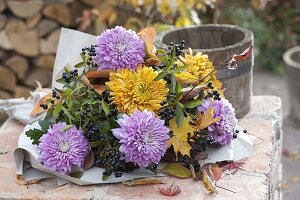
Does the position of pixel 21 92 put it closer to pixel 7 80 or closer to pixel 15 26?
pixel 7 80

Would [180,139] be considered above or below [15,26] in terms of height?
below

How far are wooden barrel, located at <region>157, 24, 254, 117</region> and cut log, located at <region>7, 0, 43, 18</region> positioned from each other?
1916 millimetres

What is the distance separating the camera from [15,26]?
4.28 meters

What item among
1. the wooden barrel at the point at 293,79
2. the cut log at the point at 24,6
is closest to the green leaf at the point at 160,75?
the cut log at the point at 24,6

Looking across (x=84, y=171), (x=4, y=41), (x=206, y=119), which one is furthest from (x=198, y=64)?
(x=4, y=41)

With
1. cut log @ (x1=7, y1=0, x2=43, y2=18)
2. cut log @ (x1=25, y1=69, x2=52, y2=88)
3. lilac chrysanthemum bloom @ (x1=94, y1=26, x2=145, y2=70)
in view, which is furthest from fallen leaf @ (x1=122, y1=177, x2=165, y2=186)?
cut log @ (x1=25, y1=69, x2=52, y2=88)

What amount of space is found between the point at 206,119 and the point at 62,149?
0.48 metres

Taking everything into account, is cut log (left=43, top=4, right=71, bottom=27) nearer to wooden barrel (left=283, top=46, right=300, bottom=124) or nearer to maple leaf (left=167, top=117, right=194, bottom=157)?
wooden barrel (left=283, top=46, right=300, bottom=124)

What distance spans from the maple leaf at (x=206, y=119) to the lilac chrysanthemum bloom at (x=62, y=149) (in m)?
0.38

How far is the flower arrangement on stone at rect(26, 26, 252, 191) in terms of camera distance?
189cm

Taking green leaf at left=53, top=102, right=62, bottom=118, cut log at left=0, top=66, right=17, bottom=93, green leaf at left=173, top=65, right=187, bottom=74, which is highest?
green leaf at left=173, top=65, right=187, bottom=74

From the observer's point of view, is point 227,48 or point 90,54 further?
point 227,48

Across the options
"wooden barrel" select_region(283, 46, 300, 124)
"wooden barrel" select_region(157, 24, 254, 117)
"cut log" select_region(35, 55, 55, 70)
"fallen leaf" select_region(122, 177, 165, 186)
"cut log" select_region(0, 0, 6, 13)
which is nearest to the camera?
"fallen leaf" select_region(122, 177, 165, 186)

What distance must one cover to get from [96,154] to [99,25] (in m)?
2.51
